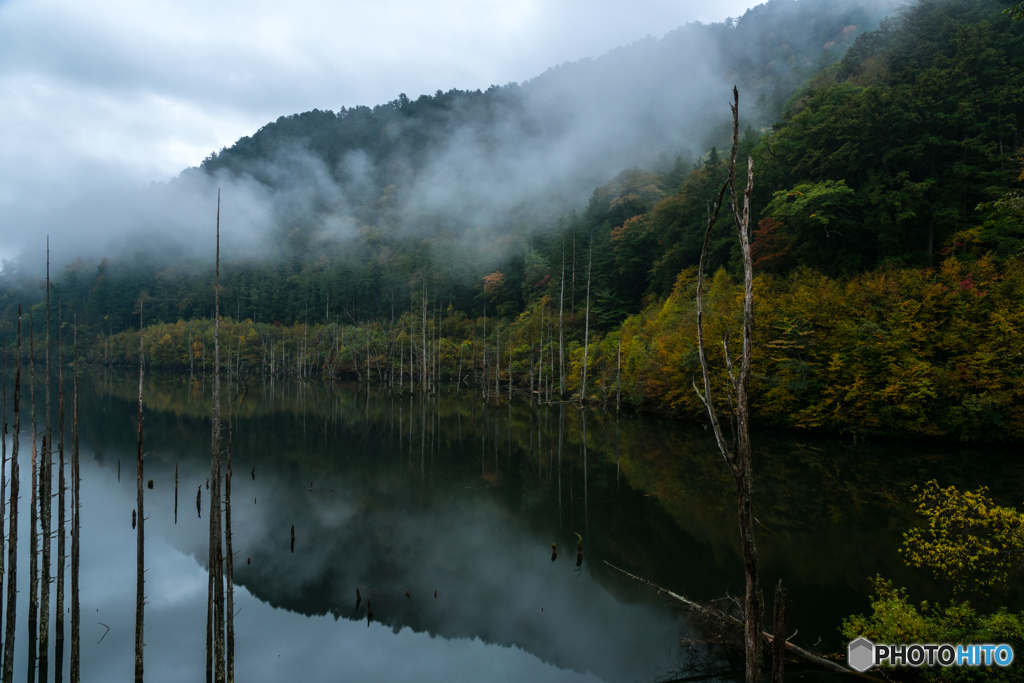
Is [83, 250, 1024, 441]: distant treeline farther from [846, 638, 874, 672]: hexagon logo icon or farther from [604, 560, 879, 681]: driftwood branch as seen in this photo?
[846, 638, 874, 672]: hexagon logo icon

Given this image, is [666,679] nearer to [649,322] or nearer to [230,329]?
[649,322]


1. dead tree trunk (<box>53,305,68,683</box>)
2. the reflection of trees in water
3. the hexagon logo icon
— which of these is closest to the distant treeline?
the reflection of trees in water

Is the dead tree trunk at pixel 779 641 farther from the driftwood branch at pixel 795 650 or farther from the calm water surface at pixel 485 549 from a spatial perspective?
the calm water surface at pixel 485 549

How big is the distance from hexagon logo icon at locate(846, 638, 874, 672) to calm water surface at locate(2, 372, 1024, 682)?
3.32ft

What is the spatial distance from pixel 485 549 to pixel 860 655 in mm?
9492

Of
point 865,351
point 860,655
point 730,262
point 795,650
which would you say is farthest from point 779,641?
point 730,262

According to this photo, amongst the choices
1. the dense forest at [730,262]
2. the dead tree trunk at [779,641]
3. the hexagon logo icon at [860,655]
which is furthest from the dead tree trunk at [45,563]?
the hexagon logo icon at [860,655]

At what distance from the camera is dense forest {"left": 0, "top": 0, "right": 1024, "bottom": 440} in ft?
78.1

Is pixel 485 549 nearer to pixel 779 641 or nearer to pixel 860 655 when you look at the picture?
pixel 860 655

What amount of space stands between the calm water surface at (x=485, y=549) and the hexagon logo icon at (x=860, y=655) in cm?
101

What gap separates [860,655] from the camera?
7941mm

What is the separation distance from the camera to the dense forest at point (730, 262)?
23.8 meters

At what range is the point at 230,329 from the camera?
75.0 meters

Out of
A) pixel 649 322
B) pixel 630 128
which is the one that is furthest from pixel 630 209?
pixel 630 128
